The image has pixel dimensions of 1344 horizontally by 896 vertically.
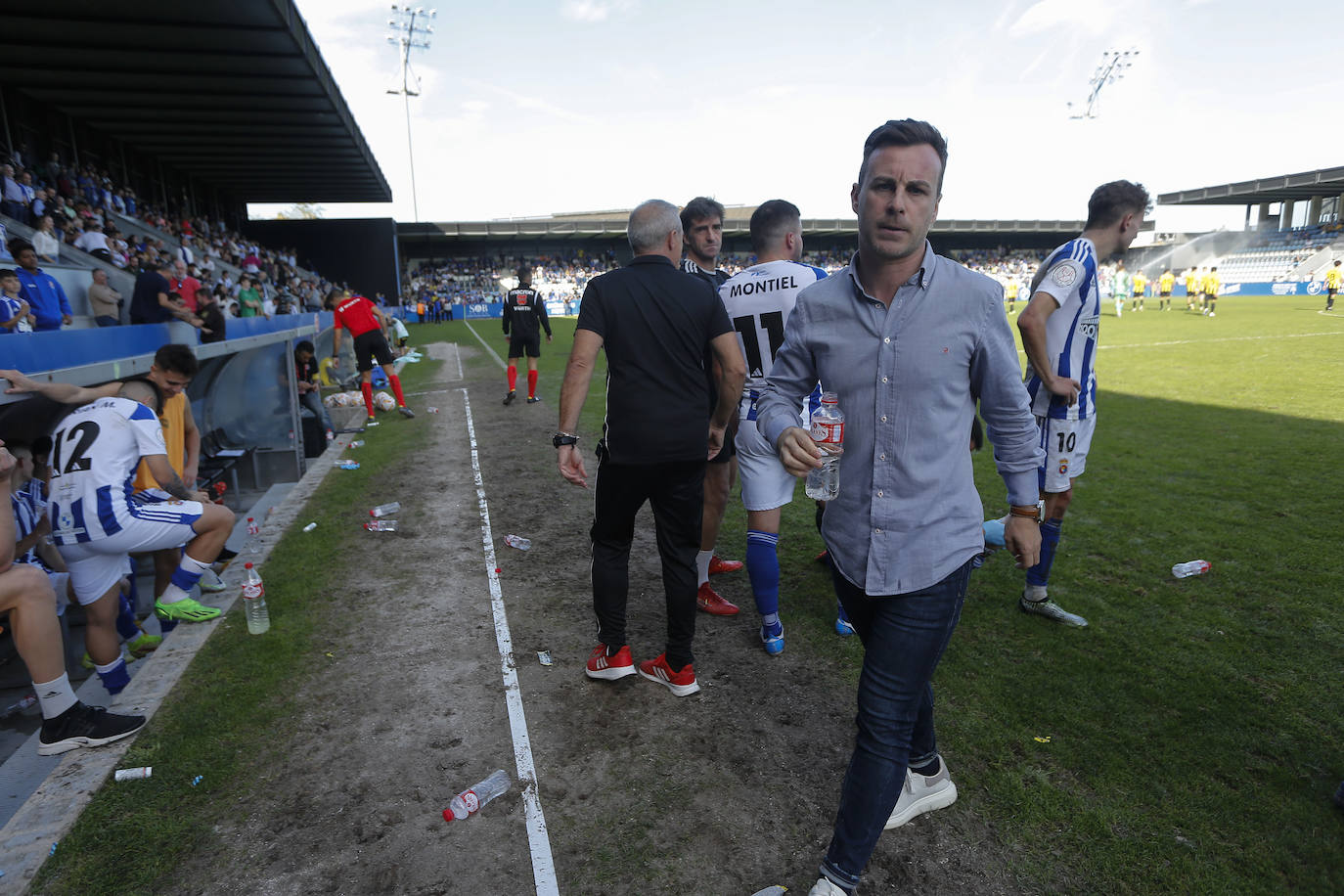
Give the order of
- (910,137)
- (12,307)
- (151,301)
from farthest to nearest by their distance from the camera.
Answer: (151,301)
(12,307)
(910,137)

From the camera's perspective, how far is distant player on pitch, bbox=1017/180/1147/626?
387 centimetres

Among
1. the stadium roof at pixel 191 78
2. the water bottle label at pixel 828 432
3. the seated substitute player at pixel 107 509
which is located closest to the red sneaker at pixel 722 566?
the water bottle label at pixel 828 432

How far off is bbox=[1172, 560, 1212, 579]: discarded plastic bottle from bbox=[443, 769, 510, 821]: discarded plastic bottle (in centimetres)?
459

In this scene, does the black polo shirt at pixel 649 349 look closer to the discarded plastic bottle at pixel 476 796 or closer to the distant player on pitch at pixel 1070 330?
the discarded plastic bottle at pixel 476 796

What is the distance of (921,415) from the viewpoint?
2150 mm

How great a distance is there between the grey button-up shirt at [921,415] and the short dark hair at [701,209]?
242 cm

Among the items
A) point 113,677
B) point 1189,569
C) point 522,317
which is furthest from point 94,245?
point 1189,569

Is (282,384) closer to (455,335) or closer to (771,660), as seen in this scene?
(771,660)

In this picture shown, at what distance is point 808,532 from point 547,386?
9797mm

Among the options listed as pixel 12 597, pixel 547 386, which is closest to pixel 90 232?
pixel 547 386

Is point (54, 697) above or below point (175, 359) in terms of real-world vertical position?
below

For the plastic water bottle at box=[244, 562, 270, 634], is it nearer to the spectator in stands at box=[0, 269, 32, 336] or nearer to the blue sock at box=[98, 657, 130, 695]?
the blue sock at box=[98, 657, 130, 695]

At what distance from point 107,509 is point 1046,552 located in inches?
215

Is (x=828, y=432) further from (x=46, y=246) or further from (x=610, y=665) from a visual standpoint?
(x=46, y=246)
